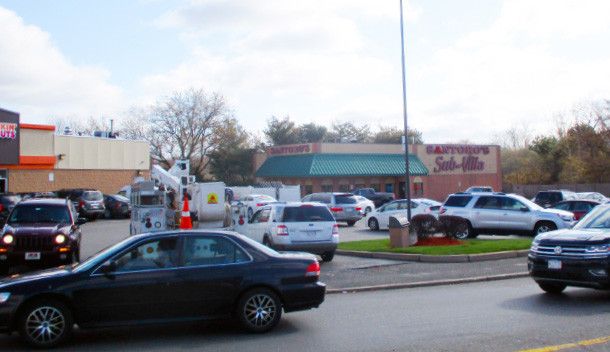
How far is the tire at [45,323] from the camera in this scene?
286 inches

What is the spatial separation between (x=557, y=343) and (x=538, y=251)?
3.40 m

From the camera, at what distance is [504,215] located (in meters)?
20.4

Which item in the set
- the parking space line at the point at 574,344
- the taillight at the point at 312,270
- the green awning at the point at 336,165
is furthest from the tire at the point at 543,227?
the green awning at the point at 336,165

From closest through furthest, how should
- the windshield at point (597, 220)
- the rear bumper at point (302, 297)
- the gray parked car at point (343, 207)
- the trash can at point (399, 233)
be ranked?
the rear bumper at point (302, 297) → the windshield at point (597, 220) → the trash can at point (399, 233) → the gray parked car at point (343, 207)

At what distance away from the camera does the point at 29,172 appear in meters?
39.8

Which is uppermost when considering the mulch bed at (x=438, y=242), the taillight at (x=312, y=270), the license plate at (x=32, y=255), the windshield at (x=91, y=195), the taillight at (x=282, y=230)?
the windshield at (x=91, y=195)

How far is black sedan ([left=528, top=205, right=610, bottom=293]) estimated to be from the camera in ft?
31.4

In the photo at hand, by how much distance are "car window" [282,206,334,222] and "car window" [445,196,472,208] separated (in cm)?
773

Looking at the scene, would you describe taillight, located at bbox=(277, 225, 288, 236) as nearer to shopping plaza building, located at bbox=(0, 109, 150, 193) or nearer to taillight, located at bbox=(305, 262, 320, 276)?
taillight, located at bbox=(305, 262, 320, 276)

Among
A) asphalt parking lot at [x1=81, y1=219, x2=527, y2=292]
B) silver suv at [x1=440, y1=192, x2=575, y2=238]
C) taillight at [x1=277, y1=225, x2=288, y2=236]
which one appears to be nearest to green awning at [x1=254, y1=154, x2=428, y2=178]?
silver suv at [x1=440, y1=192, x2=575, y2=238]

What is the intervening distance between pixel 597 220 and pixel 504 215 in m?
9.56

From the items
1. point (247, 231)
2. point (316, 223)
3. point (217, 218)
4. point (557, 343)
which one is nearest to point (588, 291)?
point (557, 343)

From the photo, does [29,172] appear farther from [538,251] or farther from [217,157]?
[538,251]

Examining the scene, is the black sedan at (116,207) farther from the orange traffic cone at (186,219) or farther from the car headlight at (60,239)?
the car headlight at (60,239)
